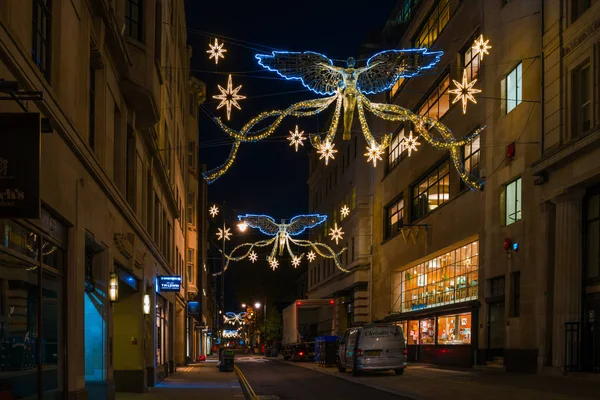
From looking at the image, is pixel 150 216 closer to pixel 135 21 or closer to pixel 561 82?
pixel 135 21

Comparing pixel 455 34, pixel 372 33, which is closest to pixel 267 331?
pixel 372 33

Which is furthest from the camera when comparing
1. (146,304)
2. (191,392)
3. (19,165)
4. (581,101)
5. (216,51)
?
(581,101)

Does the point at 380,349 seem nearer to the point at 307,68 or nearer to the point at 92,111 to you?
the point at 307,68

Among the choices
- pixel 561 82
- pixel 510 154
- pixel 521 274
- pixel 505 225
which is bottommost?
pixel 521 274

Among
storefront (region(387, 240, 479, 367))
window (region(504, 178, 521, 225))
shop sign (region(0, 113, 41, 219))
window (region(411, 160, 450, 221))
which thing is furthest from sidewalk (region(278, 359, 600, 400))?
shop sign (region(0, 113, 41, 219))

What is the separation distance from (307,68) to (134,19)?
4.92 meters

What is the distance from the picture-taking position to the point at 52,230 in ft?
37.3

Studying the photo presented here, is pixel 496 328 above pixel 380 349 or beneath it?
above

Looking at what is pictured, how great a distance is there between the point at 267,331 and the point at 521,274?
69.8 m

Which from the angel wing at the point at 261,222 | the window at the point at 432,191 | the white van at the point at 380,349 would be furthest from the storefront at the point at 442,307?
the angel wing at the point at 261,222

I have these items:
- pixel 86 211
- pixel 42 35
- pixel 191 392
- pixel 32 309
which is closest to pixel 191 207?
pixel 191 392

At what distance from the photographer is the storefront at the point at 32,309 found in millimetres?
8859

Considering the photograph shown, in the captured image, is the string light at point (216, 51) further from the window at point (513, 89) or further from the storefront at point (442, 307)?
the storefront at point (442, 307)

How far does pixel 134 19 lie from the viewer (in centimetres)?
1966
